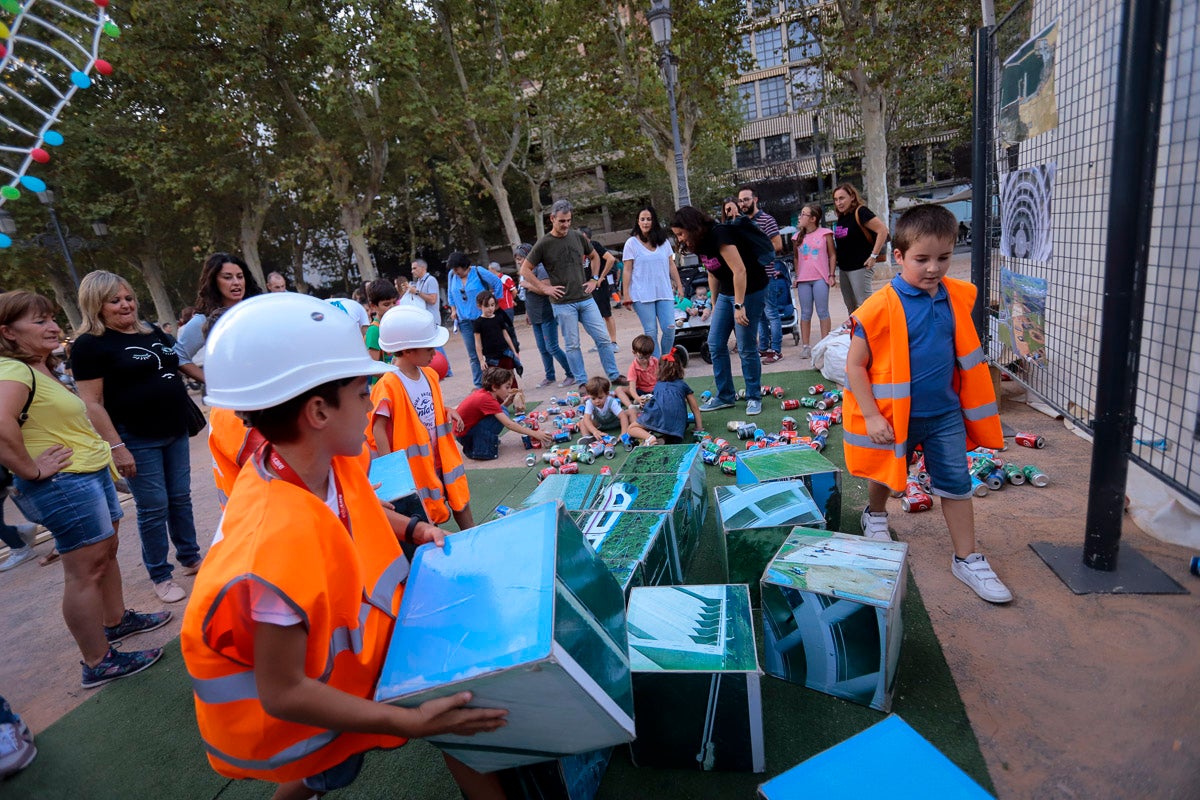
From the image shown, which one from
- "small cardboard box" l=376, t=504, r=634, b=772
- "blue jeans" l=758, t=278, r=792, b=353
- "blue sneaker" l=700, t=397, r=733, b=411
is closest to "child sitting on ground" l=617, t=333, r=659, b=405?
"blue sneaker" l=700, t=397, r=733, b=411

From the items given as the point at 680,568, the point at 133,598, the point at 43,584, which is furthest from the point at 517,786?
the point at 43,584

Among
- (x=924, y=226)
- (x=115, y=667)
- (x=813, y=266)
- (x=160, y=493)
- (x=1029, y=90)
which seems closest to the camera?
(x=924, y=226)

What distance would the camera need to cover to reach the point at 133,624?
146 inches

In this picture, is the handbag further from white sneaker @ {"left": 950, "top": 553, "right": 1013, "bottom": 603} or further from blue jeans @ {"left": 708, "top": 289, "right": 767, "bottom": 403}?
white sneaker @ {"left": 950, "top": 553, "right": 1013, "bottom": 603}

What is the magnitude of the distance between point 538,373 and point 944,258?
7.21 meters

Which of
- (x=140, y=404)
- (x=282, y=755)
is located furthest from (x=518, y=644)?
(x=140, y=404)

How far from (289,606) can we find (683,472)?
258cm

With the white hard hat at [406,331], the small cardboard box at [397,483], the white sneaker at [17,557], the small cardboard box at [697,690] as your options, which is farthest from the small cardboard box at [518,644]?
the white sneaker at [17,557]

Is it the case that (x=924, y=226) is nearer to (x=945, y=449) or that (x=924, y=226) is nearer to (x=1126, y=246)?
(x=1126, y=246)

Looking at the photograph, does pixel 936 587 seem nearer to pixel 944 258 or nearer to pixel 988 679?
pixel 988 679

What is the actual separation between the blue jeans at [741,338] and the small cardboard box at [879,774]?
4157 mm

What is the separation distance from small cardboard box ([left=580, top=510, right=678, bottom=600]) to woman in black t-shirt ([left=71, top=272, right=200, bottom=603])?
2.58 metres

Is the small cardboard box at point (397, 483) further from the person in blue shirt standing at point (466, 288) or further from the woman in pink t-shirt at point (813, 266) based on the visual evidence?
the woman in pink t-shirt at point (813, 266)

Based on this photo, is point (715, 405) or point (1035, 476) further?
point (715, 405)
